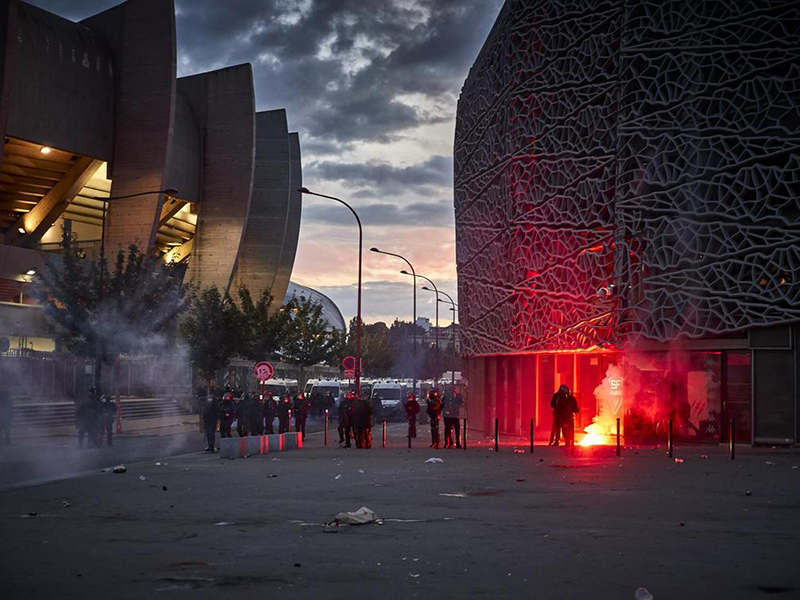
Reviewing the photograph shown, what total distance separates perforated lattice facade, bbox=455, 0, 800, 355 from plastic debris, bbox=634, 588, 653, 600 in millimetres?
24732

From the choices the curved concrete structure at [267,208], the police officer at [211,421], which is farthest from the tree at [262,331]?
the police officer at [211,421]

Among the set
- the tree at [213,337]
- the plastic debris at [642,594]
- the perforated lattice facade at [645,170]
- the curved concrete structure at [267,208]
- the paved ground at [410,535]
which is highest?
the curved concrete structure at [267,208]

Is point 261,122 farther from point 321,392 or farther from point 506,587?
point 506,587

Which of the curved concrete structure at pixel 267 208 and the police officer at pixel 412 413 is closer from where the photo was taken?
the police officer at pixel 412 413

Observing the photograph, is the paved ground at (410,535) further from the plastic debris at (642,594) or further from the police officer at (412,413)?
the police officer at (412,413)

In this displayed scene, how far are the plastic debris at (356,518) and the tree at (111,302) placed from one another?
3095 centimetres

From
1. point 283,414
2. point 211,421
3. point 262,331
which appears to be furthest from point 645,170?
point 262,331

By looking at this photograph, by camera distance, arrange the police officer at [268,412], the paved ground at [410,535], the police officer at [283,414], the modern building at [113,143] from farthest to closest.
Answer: the modern building at [113,143], the police officer at [283,414], the police officer at [268,412], the paved ground at [410,535]

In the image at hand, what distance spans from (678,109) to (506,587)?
27.6 meters

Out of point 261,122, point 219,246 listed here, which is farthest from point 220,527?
point 261,122

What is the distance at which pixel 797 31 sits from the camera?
32.0 metres

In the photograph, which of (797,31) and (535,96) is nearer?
(797,31)

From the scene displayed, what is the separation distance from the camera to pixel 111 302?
47094 mm

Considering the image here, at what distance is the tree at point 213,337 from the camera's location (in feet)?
182
